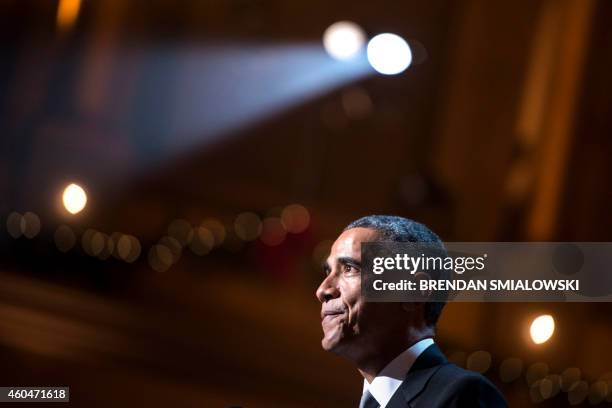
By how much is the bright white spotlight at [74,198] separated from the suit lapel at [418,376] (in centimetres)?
310

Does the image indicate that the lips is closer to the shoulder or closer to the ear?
the ear

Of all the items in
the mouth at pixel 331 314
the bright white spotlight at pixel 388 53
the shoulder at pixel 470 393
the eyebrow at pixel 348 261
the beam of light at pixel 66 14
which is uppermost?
the bright white spotlight at pixel 388 53

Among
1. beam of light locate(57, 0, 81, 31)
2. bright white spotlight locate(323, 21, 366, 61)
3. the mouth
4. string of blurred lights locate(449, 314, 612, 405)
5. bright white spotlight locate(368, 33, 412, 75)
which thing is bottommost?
the mouth

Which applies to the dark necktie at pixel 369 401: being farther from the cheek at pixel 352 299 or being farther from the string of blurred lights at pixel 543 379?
the string of blurred lights at pixel 543 379

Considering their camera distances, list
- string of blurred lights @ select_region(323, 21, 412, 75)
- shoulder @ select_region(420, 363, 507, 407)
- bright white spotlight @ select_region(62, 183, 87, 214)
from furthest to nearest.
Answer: string of blurred lights @ select_region(323, 21, 412, 75), bright white spotlight @ select_region(62, 183, 87, 214), shoulder @ select_region(420, 363, 507, 407)

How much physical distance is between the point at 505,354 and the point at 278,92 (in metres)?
2.52

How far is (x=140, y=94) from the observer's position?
5605mm

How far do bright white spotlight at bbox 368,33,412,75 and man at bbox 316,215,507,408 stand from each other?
383 centimetres

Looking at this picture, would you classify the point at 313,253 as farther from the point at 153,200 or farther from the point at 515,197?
the point at 515,197

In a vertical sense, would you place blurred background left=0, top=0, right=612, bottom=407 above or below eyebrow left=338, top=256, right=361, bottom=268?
above

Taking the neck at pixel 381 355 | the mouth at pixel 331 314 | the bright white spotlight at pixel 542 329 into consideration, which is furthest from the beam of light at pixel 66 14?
the neck at pixel 381 355

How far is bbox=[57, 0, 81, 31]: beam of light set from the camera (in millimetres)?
4980

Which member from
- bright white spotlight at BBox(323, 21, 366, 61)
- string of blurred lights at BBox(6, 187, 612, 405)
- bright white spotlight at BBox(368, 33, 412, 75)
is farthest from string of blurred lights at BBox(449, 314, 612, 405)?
bright white spotlight at BBox(323, 21, 366, 61)

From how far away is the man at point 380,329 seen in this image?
1993mm
